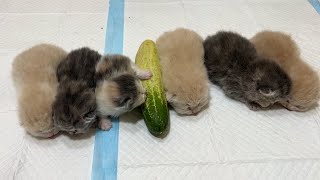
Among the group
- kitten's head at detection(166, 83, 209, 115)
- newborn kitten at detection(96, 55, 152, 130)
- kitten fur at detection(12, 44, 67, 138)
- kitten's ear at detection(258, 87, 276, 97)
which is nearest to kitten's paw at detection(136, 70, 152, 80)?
newborn kitten at detection(96, 55, 152, 130)

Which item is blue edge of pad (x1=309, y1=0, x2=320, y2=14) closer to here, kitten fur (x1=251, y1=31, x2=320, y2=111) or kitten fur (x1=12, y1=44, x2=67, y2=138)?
kitten fur (x1=251, y1=31, x2=320, y2=111)

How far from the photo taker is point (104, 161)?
128 centimetres

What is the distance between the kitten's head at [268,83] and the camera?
1331 millimetres

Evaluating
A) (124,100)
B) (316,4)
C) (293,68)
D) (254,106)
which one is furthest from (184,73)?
(316,4)

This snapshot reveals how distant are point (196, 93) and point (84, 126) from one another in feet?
1.48

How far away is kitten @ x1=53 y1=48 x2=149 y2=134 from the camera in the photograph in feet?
3.97

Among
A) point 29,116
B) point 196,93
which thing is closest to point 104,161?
point 29,116

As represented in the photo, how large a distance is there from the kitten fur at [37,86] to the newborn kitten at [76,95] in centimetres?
3

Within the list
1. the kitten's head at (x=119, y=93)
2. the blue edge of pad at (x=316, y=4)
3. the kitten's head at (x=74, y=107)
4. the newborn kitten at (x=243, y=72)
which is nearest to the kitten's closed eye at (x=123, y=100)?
the kitten's head at (x=119, y=93)

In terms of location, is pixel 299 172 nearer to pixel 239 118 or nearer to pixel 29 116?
pixel 239 118

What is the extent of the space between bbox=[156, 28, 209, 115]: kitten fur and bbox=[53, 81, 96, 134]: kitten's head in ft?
1.03

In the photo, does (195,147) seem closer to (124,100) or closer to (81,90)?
(124,100)

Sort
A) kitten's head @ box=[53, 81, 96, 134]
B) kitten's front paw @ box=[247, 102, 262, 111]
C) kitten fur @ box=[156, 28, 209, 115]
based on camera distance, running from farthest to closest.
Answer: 1. kitten's front paw @ box=[247, 102, 262, 111]
2. kitten fur @ box=[156, 28, 209, 115]
3. kitten's head @ box=[53, 81, 96, 134]

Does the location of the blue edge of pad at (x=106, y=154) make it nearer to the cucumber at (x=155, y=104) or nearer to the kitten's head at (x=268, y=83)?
the cucumber at (x=155, y=104)
